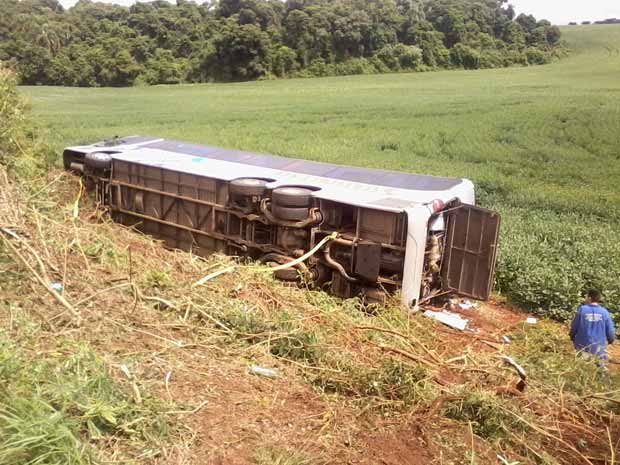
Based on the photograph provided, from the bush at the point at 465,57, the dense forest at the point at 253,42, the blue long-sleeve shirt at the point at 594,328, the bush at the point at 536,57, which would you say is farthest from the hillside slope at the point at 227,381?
the bush at the point at 536,57

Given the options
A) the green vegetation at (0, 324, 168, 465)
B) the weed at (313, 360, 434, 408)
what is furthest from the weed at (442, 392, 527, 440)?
the green vegetation at (0, 324, 168, 465)

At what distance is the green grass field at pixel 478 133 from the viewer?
39.8 ft

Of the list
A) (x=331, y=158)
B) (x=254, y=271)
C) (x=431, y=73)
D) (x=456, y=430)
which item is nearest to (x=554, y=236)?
(x=254, y=271)

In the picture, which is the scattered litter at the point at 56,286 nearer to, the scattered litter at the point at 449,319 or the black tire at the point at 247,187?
the black tire at the point at 247,187

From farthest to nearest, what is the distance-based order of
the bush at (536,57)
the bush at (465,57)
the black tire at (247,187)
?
the bush at (536,57) → the bush at (465,57) → the black tire at (247,187)

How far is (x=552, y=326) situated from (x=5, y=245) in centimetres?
887

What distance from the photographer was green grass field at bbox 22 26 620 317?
1214 centimetres

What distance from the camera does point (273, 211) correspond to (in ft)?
32.5

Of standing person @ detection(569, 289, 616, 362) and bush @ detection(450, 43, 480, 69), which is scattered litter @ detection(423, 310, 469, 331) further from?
bush @ detection(450, 43, 480, 69)

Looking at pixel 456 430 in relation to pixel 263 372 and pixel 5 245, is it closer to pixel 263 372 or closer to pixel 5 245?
pixel 263 372

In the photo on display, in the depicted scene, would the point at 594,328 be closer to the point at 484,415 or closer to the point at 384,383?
the point at 484,415

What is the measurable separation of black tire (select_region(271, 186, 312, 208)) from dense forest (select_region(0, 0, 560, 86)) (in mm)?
53223

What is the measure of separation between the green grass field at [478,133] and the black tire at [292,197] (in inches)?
186

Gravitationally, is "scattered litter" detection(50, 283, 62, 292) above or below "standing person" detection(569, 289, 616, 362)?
above
